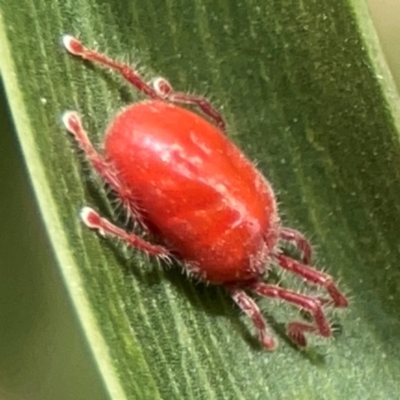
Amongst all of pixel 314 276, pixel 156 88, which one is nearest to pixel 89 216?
pixel 156 88

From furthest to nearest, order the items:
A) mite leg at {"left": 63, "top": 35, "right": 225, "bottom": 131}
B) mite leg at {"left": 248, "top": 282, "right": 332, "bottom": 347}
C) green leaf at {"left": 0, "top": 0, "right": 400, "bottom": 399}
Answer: mite leg at {"left": 248, "top": 282, "right": 332, "bottom": 347}, mite leg at {"left": 63, "top": 35, "right": 225, "bottom": 131}, green leaf at {"left": 0, "top": 0, "right": 400, "bottom": 399}

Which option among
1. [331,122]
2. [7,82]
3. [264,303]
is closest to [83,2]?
[7,82]

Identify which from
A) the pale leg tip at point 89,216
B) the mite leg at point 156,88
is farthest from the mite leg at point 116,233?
the mite leg at point 156,88

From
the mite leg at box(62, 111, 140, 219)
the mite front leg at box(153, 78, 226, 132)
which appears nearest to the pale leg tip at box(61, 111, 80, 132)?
the mite leg at box(62, 111, 140, 219)

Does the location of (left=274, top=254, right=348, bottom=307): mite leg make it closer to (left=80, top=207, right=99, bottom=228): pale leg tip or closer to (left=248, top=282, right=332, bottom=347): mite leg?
(left=248, top=282, right=332, bottom=347): mite leg

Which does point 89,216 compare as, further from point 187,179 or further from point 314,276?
point 314,276

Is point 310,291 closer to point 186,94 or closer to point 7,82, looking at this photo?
point 186,94
